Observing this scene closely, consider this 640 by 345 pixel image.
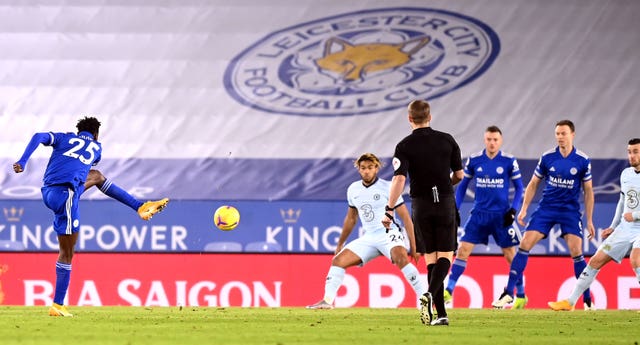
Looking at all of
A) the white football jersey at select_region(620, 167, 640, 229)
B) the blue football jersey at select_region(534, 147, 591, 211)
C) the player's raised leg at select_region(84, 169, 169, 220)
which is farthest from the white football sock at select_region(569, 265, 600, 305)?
the player's raised leg at select_region(84, 169, 169, 220)

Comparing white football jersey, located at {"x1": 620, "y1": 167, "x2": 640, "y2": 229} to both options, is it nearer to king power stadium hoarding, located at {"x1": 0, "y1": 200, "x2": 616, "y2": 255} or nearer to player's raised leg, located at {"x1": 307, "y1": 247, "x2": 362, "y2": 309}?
player's raised leg, located at {"x1": 307, "y1": 247, "x2": 362, "y2": 309}

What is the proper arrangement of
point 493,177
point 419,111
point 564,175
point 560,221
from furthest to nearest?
point 493,177, point 560,221, point 564,175, point 419,111

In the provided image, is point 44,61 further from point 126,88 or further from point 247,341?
point 247,341

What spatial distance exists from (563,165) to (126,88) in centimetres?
758

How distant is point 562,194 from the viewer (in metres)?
13.0

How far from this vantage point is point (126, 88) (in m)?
18.0

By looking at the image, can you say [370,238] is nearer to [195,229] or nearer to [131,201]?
[131,201]

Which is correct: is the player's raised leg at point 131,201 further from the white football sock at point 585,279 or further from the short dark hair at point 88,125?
the white football sock at point 585,279

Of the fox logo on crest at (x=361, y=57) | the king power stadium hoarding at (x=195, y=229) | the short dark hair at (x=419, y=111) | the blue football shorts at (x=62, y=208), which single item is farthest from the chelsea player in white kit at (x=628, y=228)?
the fox logo on crest at (x=361, y=57)

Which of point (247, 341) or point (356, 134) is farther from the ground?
point (356, 134)

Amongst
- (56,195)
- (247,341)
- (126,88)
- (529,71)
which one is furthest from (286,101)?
(247,341)

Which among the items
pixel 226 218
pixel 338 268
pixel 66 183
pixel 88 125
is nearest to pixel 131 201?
pixel 66 183

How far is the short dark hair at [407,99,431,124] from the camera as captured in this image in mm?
9336

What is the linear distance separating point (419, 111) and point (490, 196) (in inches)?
177
